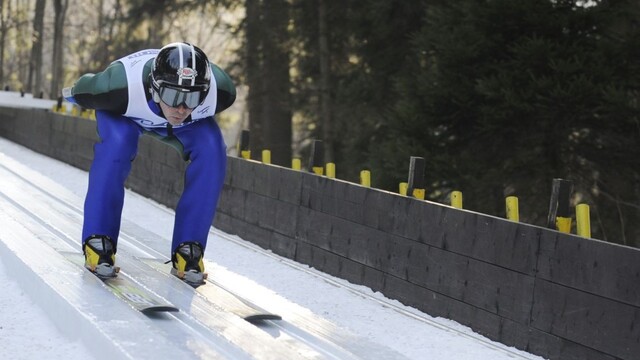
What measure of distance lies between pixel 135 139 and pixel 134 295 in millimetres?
1193

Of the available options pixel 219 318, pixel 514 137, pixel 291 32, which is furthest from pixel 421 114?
pixel 219 318

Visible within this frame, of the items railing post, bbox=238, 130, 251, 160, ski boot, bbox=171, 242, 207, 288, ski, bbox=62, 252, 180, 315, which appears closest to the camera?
ski, bbox=62, 252, 180, 315

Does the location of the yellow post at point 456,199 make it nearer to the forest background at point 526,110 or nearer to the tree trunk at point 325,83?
the forest background at point 526,110

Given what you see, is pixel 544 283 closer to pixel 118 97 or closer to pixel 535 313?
pixel 535 313

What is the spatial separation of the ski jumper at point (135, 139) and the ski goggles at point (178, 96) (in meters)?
0.26

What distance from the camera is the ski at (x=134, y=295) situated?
204 inches

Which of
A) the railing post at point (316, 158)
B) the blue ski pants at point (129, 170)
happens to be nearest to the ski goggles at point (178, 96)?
the blue ski pants at point (129, 170)

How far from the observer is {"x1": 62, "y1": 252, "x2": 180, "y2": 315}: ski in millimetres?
5193

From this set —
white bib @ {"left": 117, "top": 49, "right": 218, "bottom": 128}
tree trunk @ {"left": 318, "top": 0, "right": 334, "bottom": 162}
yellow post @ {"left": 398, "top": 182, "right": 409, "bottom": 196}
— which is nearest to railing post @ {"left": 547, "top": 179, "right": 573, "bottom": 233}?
yellow post @ {"left": 398, "top": 182, "right": 409, "bottom": 196}

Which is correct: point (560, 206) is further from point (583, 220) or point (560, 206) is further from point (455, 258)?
point (455, 258)

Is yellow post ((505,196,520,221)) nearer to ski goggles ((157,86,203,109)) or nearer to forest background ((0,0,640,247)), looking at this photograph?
ski goggles ((157,86,203,109))

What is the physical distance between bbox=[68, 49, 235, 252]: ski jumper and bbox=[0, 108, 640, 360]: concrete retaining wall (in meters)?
1.95

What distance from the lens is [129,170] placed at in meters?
6.32

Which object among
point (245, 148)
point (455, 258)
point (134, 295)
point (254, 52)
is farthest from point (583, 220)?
point (254, 52)
